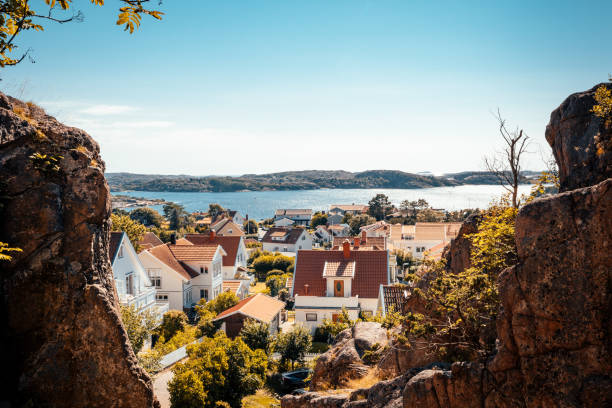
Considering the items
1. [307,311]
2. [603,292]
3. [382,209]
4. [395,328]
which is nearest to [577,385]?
[603,292]

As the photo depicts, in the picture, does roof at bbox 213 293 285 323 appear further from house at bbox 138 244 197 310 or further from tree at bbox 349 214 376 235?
tree at bbox 349 214 376 235

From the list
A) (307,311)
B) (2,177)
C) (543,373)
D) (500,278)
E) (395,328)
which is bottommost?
(307,311)

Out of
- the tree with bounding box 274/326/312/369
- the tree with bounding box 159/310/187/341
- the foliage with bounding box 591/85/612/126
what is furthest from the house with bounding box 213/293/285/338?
the foliage with bounding box 591/85/612/126

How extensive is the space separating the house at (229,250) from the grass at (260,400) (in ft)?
95.7

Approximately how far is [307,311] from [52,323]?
2566 centimetres

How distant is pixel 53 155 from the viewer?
32.0ft

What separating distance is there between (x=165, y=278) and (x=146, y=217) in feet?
265

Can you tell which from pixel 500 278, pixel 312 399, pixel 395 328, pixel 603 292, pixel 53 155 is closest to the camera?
pixel 603 292

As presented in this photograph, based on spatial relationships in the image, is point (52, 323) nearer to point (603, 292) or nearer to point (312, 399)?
point (312, 399)

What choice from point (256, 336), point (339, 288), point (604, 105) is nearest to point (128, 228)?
point (256, 336)

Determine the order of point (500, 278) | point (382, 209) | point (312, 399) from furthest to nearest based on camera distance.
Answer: point (382, 209) → point (312, 399) → point (500, 278)

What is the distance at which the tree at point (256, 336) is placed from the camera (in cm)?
2753

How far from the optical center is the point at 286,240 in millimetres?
82500

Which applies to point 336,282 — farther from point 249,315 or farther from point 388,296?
point 249,315
